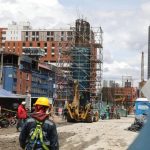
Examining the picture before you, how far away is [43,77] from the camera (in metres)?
102

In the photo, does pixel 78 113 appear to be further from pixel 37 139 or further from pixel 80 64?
pixel 37 139

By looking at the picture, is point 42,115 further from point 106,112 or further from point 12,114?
point 106,112

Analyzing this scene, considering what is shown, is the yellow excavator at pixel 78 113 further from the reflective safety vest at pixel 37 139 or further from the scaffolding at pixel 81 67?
the reflective safety vest at pixel 37 139

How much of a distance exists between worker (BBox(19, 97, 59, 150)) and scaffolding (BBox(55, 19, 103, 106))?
6278 cm

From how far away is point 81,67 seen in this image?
73250mm

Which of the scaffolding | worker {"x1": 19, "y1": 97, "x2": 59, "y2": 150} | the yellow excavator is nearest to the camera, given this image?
worker {"x1": 19, "y1": 97, "x2": 59, "y2": 150}

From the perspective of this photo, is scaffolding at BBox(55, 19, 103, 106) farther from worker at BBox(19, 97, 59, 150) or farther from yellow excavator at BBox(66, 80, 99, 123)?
worker at BBox(19, 97, 59, 150)

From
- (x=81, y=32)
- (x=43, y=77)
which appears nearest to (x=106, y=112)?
(x=81, y=32)

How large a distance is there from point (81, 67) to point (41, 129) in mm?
67198

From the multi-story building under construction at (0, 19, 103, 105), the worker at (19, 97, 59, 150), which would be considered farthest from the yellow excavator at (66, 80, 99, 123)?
the worker at (19, 97, 59, 150)

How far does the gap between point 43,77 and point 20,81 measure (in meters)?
15.0

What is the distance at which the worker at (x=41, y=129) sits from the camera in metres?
6.01

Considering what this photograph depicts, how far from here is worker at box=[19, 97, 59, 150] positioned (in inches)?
237

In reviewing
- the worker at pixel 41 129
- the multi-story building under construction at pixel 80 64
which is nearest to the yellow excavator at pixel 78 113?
the multi-story building under construction at pixel 80 64
